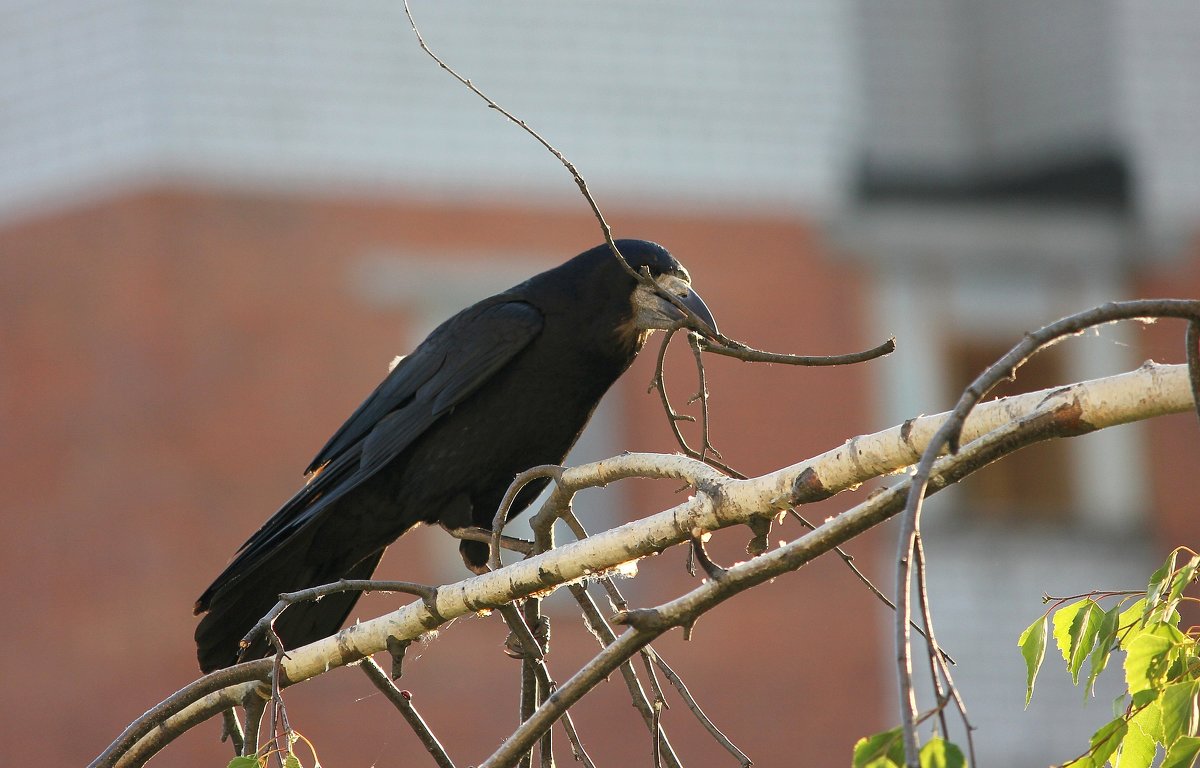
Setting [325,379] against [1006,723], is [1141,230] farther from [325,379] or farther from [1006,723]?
[325,379]

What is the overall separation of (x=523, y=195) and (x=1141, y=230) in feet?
13.3

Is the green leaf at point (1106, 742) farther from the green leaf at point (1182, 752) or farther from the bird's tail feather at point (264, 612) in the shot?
the bird's tail feather at point (264, 612)

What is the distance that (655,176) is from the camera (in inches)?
397

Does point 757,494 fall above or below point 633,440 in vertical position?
above

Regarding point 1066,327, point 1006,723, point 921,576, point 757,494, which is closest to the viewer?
point 921,576

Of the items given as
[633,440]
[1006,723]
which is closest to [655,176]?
[633,440]

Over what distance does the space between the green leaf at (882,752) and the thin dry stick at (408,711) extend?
0.83m

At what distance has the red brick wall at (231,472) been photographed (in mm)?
9086

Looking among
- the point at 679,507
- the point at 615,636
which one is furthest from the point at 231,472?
the point at 679,507

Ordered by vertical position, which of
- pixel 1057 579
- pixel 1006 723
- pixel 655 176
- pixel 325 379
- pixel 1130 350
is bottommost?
pixel 1006 723

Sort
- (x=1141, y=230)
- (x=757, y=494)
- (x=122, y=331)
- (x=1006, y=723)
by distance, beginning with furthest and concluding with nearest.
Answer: (x=1141, y=230) → (x=1006, y=723) → (x=122, y=331) → (x=757, y=494)

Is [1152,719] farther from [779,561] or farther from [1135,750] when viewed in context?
[779,561]

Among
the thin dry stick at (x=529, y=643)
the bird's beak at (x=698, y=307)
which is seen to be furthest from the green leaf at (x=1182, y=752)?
the bird's beak at (x=698, y=307)

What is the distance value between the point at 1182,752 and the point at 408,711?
1.01 meters
